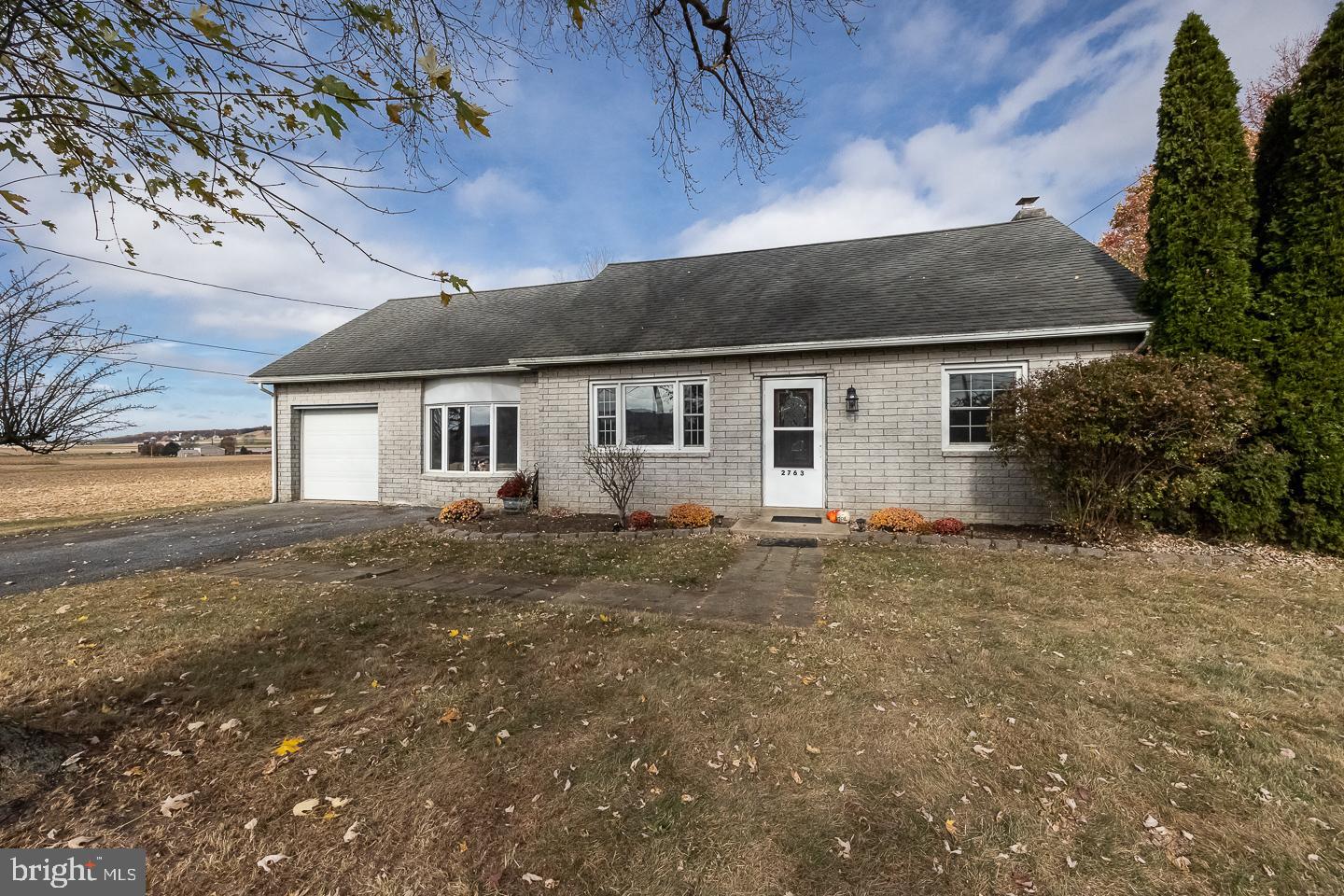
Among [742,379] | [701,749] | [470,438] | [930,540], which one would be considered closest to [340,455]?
[470,438]

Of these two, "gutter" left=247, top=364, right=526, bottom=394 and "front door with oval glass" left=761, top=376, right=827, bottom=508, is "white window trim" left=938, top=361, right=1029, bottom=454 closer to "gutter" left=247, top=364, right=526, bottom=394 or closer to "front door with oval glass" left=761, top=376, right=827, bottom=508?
"front door with oval glass" left=761, top=376, right=827, bottom=508

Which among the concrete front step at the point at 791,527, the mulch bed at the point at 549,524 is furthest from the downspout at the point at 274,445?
the concrete front step at the point at 791,527

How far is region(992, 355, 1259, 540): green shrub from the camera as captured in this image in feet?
20.9

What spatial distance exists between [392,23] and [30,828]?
394 centimetres

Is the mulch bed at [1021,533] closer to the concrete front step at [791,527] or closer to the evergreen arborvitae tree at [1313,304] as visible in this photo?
the concrete front step at [791,527]

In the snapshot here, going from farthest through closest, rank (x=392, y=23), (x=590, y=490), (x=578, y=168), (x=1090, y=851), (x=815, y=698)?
(x=590, y=490), (x=578, y=168), (x=815, y=698), (x=392, y=23), (x=1090, y=851)

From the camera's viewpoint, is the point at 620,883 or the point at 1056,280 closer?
the point at 620,883

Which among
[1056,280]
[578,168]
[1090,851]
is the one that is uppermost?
[578,168]

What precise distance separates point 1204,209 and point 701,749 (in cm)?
954

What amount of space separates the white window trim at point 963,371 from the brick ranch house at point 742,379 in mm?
26

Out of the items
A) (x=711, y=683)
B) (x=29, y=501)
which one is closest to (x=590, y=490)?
(x=711, y=683)

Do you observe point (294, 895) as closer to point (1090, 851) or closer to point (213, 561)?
point (1090, 851)

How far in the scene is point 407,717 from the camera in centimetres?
304

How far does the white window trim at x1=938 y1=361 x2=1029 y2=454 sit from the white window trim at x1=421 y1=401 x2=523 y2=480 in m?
8.22
